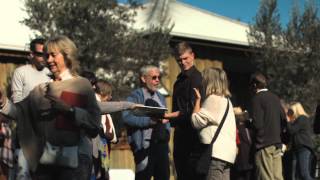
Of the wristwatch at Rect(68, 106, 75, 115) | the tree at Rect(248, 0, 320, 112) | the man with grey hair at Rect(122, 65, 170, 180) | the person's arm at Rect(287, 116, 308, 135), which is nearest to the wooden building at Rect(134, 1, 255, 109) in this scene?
the tree at Rect(248, 0, 320, 112)

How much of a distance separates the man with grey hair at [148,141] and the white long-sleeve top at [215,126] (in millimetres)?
1343

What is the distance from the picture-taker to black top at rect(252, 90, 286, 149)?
862 centimetres

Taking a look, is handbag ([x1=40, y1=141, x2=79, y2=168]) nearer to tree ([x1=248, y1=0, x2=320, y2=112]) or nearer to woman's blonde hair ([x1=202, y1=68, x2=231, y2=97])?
woman's blonde hair ([x1=202, y1=68, x2=231, y2=97])

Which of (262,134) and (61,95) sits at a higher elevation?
→ (61,95)

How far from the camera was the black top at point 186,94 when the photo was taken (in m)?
6.57

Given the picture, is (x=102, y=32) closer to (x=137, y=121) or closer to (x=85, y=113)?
(x=137, y=121)

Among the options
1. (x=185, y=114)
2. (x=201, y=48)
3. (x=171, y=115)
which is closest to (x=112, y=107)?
(x=171, y=115)

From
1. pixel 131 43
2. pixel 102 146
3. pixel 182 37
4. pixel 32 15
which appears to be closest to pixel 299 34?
pixel 182 37

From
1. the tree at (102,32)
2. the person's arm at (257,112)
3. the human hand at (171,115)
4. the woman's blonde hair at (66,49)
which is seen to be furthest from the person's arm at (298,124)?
the woman's blonde hair at (66,49)

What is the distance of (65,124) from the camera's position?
4.61 metres

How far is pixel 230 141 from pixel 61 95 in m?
2.45

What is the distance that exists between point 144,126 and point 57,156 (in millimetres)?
3251

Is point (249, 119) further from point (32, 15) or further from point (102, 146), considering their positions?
point (32, 15)

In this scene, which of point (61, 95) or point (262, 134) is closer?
point (61, 95)
